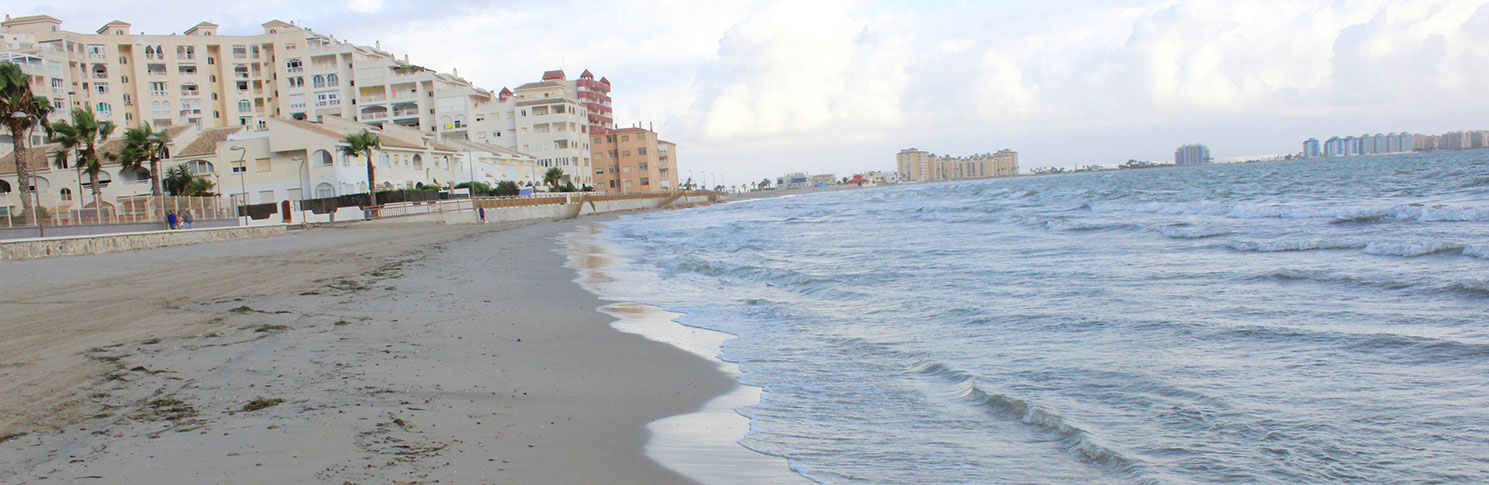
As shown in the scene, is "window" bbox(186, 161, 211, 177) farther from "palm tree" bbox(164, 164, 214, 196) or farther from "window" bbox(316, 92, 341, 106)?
"window" bbox(316, 92, 341, 106)

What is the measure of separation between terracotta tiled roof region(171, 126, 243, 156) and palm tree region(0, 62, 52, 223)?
49.7 ft

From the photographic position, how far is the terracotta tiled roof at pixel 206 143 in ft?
173

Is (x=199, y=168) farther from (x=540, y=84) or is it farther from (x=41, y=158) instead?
(x=540, y=84)

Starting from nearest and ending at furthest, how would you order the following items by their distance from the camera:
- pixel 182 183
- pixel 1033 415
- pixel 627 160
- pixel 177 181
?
1. pixel 1033 415
2. pixel 177 181
3. pixel 182 183
4. pixel 627 160

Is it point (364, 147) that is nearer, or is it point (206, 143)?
point (364, 147)

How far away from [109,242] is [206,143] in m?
33.8

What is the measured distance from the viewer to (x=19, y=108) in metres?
35.7

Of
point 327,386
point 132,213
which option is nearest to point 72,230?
point 132,213

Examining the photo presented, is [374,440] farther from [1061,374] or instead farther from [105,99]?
[105,99]

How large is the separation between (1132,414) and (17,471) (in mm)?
5799

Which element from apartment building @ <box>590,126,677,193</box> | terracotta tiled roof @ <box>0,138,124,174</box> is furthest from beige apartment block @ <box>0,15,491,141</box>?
terracotta tiled roof @ <box>0,138,124,174</box>

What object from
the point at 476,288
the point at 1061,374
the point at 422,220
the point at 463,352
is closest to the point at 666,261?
the point at 476,288

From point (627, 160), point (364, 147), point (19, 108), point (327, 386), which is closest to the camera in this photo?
point (327, 386)

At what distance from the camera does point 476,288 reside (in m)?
13.2
